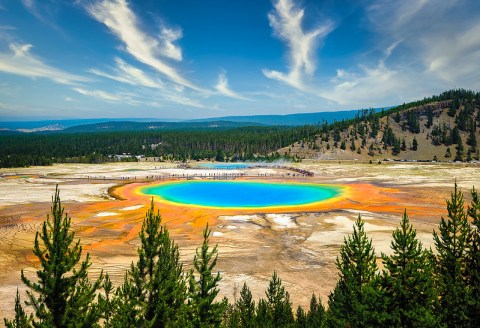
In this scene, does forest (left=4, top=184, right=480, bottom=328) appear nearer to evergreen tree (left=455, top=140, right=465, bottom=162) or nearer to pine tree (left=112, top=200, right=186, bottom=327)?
pine tree (left=112, top=200, right=186, bottom=327)

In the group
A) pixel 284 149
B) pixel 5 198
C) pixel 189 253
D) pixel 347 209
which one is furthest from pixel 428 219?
pixel 284 149

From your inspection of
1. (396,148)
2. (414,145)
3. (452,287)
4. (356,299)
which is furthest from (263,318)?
(414,145)

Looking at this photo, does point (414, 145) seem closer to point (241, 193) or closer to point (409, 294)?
point (241, 193)

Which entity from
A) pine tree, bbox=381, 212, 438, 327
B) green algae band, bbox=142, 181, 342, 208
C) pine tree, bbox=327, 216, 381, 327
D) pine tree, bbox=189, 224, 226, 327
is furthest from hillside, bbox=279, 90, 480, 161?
pine tree, bbox=189, 224, 226, 327

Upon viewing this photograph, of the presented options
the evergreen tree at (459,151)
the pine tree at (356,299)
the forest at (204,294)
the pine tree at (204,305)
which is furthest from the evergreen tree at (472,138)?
the pine tree at (204,305)

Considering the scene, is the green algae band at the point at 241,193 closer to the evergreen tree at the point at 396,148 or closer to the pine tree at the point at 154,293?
the pine tree at the point at 154,293
